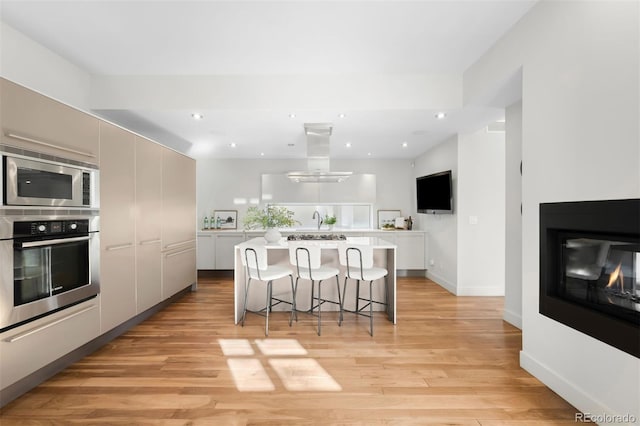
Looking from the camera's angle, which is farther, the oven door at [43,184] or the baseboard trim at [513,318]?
the baseboard trim at [513,318]

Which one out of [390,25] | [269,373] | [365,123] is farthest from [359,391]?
[365,123]

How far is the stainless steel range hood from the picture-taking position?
13.9 feet

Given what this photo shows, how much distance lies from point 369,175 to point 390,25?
163 inches

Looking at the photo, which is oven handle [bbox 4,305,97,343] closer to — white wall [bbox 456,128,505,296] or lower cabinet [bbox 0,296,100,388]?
lower cabinet [bbox 0,296,100,388]

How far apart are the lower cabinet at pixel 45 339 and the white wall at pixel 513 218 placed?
411 cm

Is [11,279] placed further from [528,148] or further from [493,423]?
[528,148]

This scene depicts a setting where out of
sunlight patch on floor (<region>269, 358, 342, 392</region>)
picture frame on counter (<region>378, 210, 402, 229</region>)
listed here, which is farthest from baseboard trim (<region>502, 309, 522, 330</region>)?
picture frame on counter (<region>378, 210, 402, 229</region>)

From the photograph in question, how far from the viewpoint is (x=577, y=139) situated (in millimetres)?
1944

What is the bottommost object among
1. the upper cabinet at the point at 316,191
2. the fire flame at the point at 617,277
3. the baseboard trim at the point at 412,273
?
the baseboard trim at the point at 412,273

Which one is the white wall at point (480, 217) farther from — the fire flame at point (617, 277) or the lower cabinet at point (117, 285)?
the lower cabinet at point (117, 285)

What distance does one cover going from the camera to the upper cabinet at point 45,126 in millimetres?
1983

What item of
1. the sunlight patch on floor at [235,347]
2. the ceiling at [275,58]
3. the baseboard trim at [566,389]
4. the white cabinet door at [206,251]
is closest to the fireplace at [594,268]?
the baseboard trim at [566,389]

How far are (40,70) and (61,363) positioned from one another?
258cm

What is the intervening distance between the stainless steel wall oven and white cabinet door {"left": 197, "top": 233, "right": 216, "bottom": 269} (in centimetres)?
337
